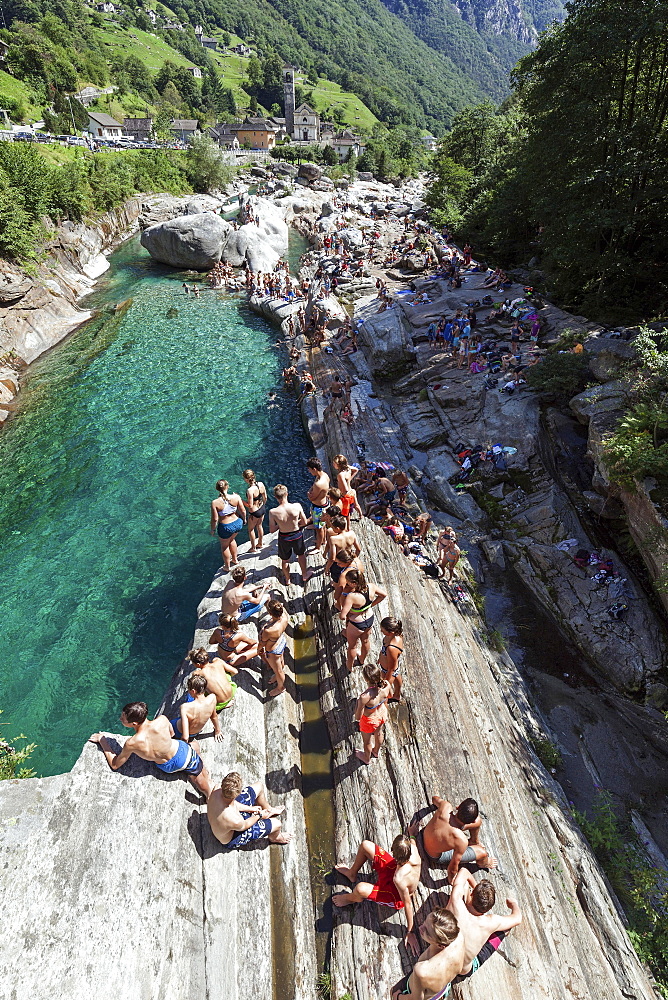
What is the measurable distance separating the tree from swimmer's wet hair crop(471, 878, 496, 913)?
7519 centimetres

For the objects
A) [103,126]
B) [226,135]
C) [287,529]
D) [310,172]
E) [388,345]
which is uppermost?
[226,135]

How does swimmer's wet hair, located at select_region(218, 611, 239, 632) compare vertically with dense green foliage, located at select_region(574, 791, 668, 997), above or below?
above

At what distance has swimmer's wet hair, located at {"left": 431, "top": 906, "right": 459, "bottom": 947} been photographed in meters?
4.39

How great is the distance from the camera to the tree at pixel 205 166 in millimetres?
60406

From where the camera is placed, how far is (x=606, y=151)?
53.6ft

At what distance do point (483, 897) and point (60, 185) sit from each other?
142 feet

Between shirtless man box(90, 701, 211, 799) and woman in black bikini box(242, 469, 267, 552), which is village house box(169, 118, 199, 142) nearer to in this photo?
woman in black bikini box(242, 469, 267, 552)

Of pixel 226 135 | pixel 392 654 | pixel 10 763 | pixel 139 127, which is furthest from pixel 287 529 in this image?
pixel 226 135

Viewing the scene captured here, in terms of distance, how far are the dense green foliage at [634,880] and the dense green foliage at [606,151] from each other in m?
16.4

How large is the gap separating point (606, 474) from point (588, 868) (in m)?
7.49

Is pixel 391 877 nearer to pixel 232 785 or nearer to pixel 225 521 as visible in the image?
pixel 232 785

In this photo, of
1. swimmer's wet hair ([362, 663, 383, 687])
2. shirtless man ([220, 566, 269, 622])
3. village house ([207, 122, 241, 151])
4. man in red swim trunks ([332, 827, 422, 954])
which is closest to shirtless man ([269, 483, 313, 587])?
shirtless man ([220, 566, 269, 622])

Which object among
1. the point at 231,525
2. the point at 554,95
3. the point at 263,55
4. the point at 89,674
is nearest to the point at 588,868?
the point at 231,525

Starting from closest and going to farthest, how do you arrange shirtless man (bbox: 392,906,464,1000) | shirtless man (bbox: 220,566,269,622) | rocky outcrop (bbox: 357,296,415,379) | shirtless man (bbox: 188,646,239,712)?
shirtless man (bbox: 392,906,464,1000)
shirtless man (bbox: 188,646,239,712)
shirtless man (bbox: 220,566,269,622)
rocky outcrop (bbox: 357,296,415,379)
